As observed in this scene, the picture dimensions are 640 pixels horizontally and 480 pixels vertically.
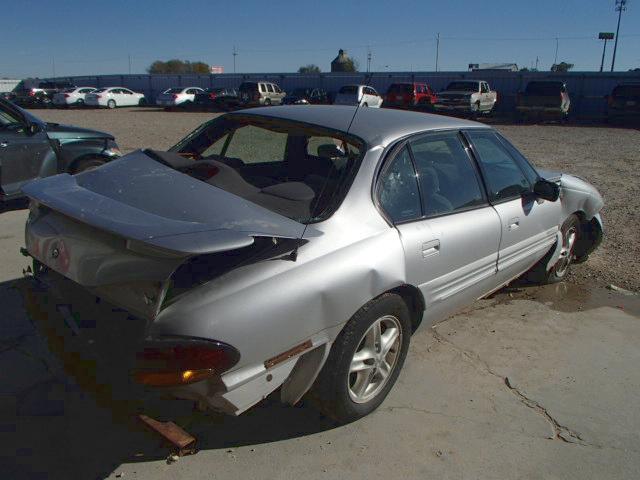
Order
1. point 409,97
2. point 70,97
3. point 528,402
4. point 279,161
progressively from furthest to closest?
point 70,97 < point 409,97 < point 279,161 < point 528,402

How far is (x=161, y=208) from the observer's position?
8.49 ft

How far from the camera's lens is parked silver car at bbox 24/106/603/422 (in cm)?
216

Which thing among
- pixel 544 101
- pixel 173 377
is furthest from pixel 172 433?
pixel 544 101

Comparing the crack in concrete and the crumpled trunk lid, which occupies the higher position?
the crumpled trunk lid

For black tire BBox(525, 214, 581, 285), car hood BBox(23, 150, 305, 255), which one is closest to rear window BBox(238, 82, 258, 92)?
black tire BBox(525, 214, 581, 285)

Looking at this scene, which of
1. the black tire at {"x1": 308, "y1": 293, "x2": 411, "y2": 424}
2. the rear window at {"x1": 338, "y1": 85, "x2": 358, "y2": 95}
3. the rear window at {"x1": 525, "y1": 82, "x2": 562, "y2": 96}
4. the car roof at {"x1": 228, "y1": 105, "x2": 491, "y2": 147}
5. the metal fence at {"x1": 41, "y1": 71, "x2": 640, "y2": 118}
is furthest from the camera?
the metal fence at {"x1": 41, "y1": 71, "x2": 640, "y2": 118}

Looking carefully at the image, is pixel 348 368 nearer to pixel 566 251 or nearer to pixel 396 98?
pixel 566 251

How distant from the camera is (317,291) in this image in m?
2.42

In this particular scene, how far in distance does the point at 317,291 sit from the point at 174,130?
721 inches

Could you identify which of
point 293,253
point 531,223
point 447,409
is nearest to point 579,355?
point 531,223

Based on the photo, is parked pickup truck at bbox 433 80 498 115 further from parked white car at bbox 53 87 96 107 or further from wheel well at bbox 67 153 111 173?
parked white car at bbox 53 87 96 107

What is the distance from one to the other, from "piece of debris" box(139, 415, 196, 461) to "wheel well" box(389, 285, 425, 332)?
126 centimetres

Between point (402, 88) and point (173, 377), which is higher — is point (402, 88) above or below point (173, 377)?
above

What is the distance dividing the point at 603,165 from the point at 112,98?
110ft
